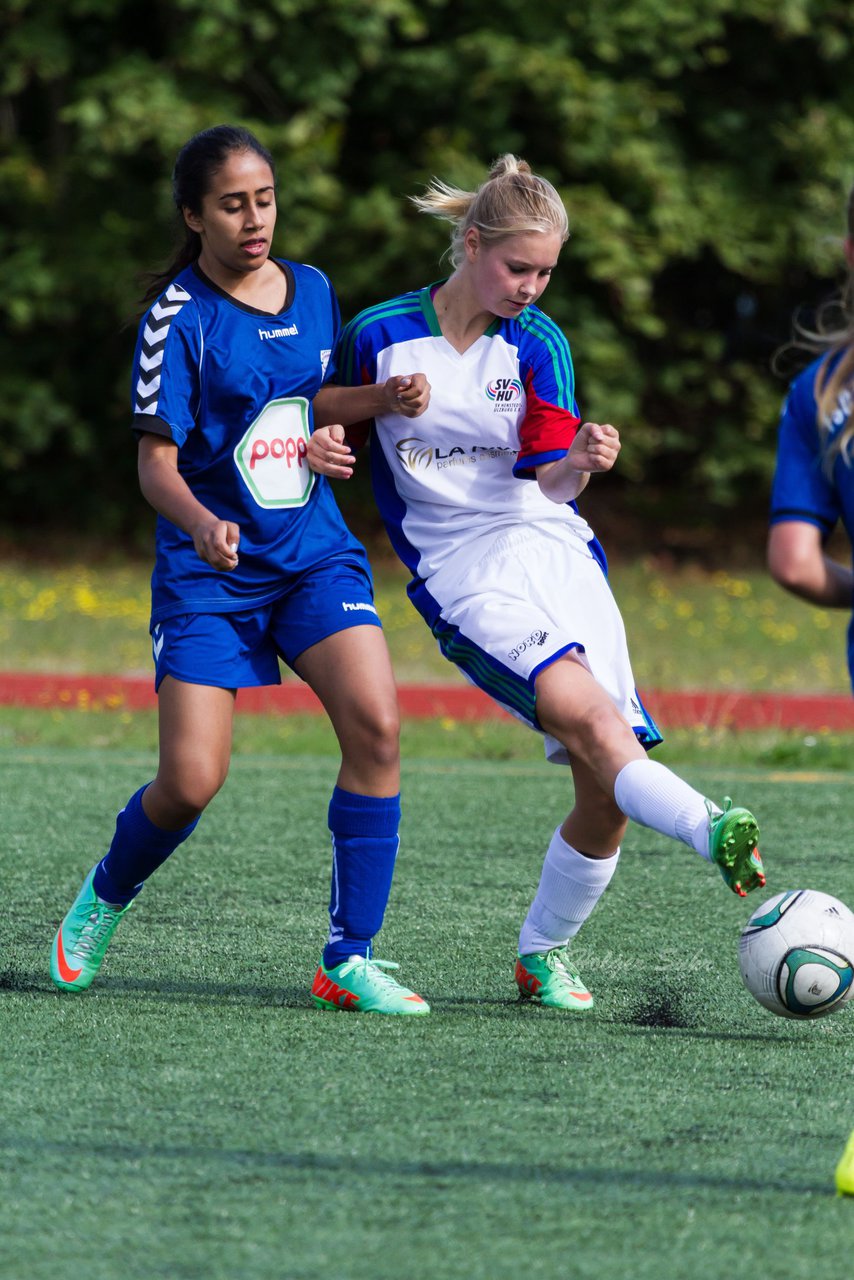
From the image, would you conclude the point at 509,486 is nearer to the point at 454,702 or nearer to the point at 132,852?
A: the point at 132,852

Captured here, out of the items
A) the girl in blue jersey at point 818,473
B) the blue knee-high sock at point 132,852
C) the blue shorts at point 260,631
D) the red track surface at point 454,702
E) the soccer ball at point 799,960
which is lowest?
the red track surface at point 454,702

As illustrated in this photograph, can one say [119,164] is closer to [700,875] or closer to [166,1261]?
[700,875]

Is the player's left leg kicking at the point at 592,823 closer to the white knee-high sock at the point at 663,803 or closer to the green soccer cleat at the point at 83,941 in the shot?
the white knee-high sock at the point at 663,803

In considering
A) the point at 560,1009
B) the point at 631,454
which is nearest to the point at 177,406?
the point at 560,1009

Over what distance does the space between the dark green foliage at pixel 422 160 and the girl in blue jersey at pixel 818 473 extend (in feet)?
46.0

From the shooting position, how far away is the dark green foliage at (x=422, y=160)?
55.9ft

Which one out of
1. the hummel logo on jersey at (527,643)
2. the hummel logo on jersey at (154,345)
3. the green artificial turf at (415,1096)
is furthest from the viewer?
the hummel logo on jersey at (154,345)

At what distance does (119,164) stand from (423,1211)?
16.7m

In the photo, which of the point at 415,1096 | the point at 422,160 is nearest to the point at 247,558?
the point at 415,1096

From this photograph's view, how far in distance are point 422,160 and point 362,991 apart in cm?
1486

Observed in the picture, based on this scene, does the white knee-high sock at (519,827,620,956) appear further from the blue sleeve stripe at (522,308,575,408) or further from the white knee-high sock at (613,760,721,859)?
the blue sleeve stripe at (522,308,575,408)

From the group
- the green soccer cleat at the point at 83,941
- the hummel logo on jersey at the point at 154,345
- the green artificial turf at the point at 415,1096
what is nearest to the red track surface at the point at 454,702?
the green artificial turf at the point at 415,1096

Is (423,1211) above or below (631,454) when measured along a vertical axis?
above

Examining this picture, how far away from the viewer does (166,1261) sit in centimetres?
250
